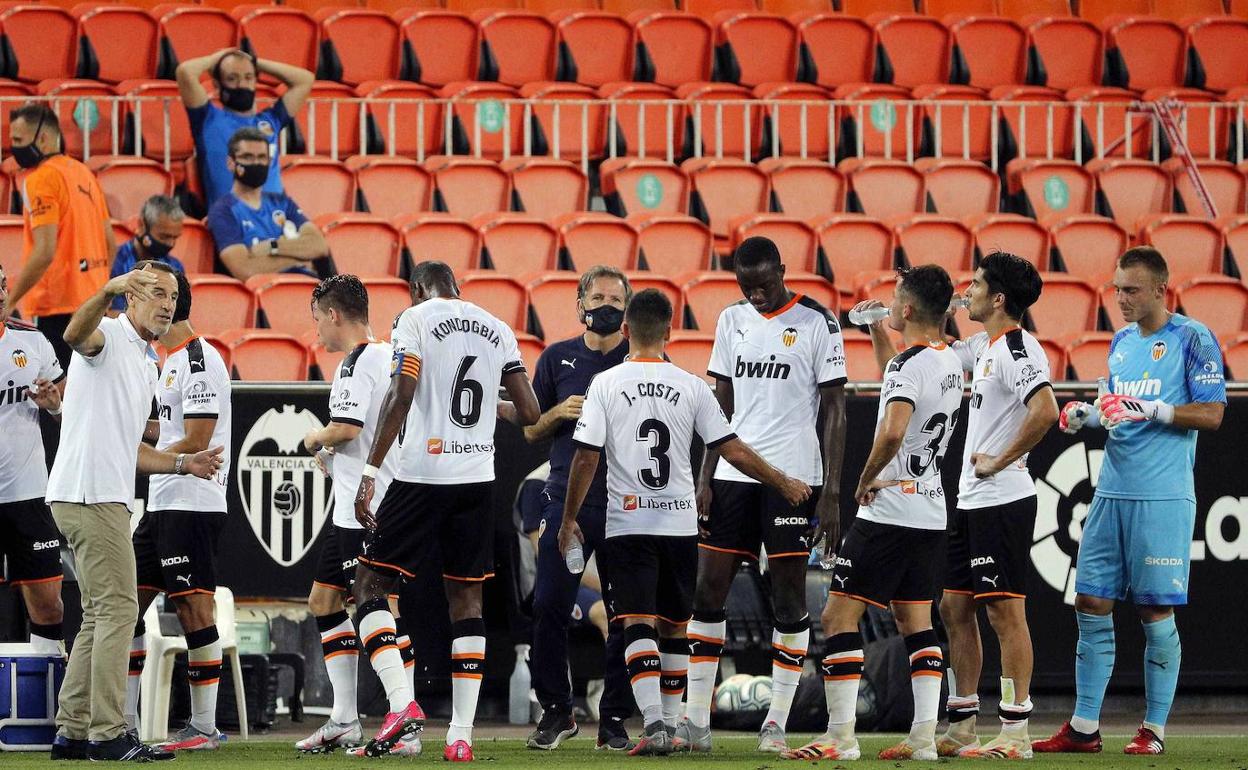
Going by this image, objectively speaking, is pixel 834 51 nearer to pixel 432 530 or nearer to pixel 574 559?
pixel 574 559

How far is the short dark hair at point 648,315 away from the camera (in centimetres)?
724

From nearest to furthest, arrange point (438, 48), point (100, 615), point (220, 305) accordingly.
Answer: point (100, 615), point (220, 305), point (438, 48)

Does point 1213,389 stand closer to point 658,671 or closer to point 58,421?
point 658,671

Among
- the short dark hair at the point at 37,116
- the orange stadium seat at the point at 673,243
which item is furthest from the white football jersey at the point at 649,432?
the orange stadium seat at the point at 673,243

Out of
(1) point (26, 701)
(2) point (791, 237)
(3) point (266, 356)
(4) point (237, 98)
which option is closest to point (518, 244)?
(2) point (791, 237)

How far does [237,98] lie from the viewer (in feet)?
39.2

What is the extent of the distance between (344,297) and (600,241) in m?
4.75

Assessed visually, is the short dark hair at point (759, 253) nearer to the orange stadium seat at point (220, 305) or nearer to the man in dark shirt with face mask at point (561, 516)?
the man in dark shirt with face mask at point (561, 516)

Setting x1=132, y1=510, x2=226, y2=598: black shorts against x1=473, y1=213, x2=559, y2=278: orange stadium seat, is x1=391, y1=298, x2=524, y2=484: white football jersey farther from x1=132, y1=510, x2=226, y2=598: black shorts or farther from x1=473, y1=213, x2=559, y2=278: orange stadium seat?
x1=473, y1=213, x2=559, y2=278: orange stadium seat

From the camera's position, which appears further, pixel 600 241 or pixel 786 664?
pixel 600 241

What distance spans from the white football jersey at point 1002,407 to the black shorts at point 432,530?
7.19ft

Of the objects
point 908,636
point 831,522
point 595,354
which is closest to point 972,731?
point 908,636

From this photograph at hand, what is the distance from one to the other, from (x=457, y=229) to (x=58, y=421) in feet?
11.8

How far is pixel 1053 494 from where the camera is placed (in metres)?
9.65
